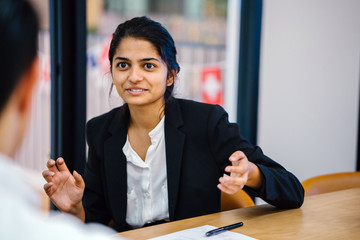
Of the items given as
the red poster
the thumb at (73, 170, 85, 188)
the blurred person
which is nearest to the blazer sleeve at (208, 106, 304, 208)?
the thumb at (73, 170, 85, 188)

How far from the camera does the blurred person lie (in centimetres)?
32

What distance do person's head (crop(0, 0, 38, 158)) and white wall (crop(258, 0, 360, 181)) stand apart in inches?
116

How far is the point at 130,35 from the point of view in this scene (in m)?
1.47

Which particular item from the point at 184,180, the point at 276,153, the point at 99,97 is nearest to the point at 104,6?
the point at 99,97

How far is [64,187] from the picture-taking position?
1249mm

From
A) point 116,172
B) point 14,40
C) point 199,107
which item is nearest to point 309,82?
point 199,107

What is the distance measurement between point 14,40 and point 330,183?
161 cm

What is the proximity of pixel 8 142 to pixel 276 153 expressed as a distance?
9.88ft

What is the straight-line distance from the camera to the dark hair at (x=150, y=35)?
1463 mm

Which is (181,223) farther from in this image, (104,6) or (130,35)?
(104,6)

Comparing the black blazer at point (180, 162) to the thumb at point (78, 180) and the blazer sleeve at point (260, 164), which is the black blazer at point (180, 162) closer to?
the blazer sleeve at point (260, 164)

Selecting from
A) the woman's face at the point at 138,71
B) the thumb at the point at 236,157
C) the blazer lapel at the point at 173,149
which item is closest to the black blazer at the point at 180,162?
the blazer lapel at the point at 173,149

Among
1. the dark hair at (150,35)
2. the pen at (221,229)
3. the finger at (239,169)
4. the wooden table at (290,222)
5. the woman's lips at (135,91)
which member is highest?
the dark hair at (150,35)

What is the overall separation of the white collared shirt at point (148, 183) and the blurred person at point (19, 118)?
112 cm
